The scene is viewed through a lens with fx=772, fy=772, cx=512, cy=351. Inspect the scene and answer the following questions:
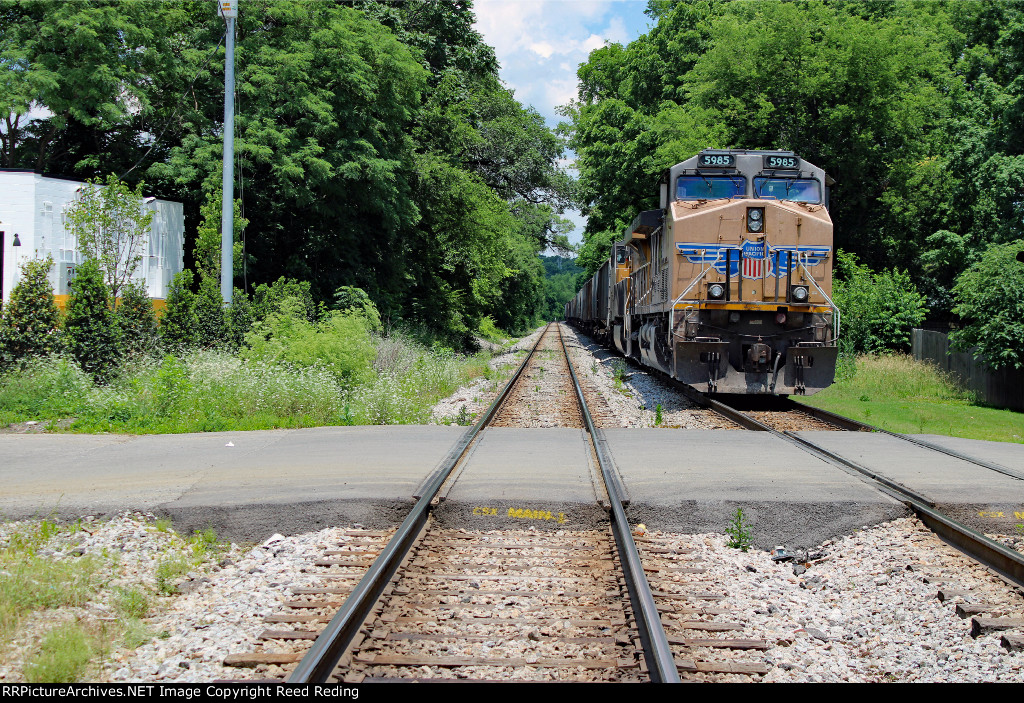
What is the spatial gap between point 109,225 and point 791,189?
13029 mm

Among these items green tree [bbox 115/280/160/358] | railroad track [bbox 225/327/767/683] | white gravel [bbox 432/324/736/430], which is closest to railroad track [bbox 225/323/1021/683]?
railroad track [bbox 225/327/767/683]

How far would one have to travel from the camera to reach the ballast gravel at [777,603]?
3957 millimetres

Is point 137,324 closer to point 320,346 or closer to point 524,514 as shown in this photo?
point 320,346

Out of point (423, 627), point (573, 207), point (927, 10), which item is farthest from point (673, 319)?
point (573, 207)

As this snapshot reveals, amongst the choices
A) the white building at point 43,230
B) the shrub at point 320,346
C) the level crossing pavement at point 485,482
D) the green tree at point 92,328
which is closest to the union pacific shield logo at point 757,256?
the level crossing pavement at point 485,482

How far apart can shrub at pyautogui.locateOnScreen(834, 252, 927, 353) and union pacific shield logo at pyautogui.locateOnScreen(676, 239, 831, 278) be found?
362 inches

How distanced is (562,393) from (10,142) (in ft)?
55.6

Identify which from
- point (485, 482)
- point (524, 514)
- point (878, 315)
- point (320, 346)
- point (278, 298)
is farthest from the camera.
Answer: point (878, 315)

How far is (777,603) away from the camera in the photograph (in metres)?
4.91

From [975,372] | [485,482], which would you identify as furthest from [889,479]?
[975,372]

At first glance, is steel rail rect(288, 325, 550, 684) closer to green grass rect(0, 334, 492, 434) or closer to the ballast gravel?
the ballast gravel

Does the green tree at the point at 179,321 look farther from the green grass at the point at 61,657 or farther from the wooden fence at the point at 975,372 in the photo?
the wooden fence at the point at 975,372

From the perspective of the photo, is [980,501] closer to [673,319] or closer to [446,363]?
[673,319]

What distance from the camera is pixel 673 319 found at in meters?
13.3
